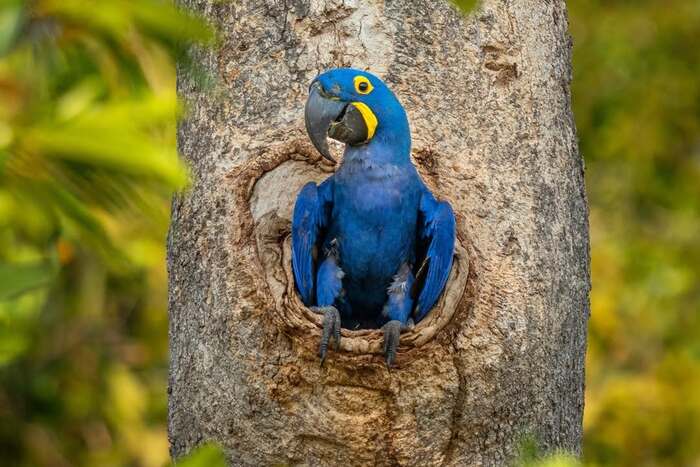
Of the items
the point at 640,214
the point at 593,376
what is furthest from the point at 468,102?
the point at 640,214

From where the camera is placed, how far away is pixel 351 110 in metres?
3.02

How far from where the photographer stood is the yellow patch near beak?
2.97 m

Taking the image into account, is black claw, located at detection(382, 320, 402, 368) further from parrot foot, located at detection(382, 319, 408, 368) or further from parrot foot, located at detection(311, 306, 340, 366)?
parrot foot, located at detection(311, 306, 340, 366)

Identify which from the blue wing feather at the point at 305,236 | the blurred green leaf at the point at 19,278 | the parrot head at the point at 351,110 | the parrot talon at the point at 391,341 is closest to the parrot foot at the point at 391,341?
the parrot talon at the point at 391,341

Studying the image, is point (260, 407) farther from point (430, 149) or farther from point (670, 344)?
point (670, 344)

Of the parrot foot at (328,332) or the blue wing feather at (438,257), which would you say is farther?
the blue wing feather at (438,257)

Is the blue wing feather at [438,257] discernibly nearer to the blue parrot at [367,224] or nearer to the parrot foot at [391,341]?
the blue parrot at [367,224]

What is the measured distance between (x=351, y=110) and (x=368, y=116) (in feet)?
0.18

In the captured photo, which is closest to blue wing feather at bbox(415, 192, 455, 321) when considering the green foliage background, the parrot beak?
the parrot beak

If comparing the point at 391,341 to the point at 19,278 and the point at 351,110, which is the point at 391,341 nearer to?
the point at 351,110

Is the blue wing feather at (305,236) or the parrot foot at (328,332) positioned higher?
the blue wing feather at (305,236)

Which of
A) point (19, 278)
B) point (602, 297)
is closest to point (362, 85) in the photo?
point (19, 278)

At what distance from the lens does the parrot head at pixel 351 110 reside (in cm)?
285

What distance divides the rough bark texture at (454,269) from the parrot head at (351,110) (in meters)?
0.09
